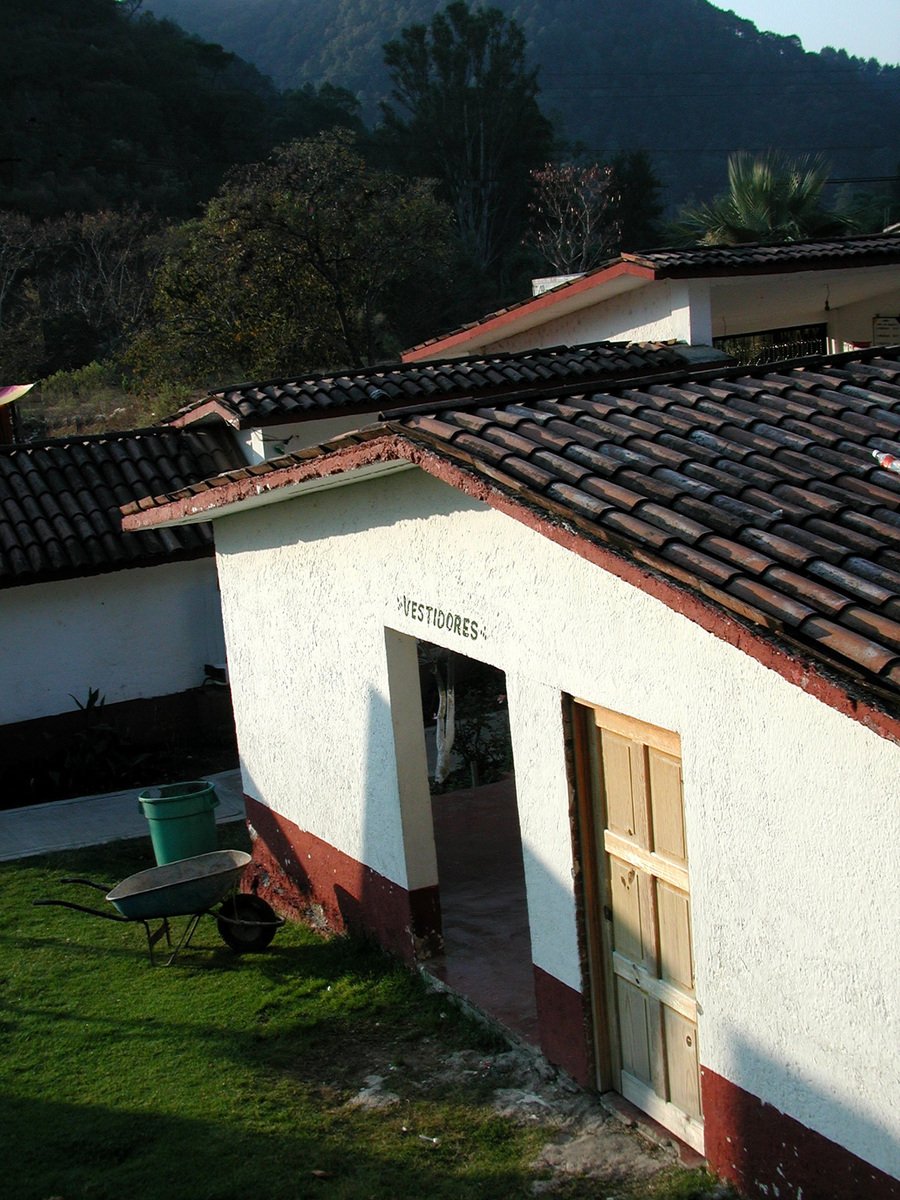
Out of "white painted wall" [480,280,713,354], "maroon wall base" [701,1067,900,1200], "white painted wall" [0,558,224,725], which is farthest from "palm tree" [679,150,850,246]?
"maroon wall base" [701,1067,900,1200]

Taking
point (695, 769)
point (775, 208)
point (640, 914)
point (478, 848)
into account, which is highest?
point (775, 208)

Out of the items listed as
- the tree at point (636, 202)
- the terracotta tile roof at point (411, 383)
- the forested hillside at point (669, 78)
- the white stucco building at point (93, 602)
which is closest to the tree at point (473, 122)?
the tree at point (636, 202)

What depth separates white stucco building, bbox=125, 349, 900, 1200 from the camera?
415 cm

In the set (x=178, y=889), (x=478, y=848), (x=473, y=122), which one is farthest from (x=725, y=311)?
(x=473, y=122)

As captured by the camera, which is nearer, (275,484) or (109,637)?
(275,484)

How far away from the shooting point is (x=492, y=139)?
191 ft

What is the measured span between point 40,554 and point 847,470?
9.60 metres

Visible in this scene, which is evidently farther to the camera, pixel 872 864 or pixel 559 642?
pixel 559 642

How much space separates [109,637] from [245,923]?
623 centimetres

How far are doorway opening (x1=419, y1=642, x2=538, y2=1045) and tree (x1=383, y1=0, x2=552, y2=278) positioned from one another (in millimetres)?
44039

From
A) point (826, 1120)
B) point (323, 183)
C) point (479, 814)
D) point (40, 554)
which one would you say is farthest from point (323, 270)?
point (826, 1120)

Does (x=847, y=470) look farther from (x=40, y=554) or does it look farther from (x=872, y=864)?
(x=40, y=554)

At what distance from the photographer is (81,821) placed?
11.5 meters

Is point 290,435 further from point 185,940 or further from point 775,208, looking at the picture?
point 775,208
